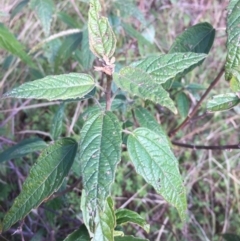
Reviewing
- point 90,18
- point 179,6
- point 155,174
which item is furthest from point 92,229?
point 179,6

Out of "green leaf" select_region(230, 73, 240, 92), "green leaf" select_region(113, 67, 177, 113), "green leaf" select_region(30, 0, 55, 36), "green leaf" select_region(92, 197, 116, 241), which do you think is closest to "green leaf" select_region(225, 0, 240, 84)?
"green leaf" select_region(230, 73, 240, 92)

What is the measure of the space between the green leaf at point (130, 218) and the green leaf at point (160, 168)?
5.7 inches

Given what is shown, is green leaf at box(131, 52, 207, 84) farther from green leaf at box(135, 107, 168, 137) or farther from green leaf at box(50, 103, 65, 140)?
green leaf at box(50, 103, 65, 140)

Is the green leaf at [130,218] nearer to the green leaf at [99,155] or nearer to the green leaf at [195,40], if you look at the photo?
the green leaf at [99,155]

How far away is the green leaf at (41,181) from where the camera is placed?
0.93 metres

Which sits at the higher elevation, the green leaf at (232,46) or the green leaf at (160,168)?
the green leaf at (232,46)

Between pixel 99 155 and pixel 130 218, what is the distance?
12.1 inches

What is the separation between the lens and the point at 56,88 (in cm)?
83

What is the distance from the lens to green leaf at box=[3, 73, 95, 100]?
2.61 feet

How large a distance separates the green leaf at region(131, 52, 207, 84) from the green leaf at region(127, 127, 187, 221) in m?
0.14

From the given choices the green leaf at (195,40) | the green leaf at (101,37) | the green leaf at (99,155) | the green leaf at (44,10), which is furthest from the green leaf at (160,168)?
the green leaf at (44,10)

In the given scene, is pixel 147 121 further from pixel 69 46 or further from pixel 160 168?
pixel 69 46

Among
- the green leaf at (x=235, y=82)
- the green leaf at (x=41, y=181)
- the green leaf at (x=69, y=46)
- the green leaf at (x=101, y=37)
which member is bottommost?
the green leaf at (x=41, y=181)

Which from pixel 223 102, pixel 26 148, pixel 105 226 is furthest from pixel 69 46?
pixel 105 226
